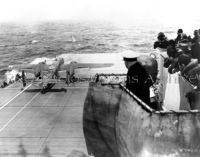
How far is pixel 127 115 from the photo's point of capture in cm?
798

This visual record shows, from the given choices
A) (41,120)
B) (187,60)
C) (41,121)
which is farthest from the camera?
(41,120)

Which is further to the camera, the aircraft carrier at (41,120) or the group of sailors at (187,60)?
the aircraft carrier at (41,120)

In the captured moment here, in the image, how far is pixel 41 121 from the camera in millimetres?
29766

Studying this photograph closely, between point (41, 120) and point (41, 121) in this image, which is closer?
point (41, 121)

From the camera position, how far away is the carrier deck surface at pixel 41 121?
914 inches

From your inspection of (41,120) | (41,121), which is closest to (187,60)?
(41,121)

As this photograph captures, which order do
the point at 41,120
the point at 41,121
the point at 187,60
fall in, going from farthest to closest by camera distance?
the point at 41,120, the point at 41,121, the point at 187,60

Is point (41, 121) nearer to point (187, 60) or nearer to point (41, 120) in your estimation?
point (41, 120)

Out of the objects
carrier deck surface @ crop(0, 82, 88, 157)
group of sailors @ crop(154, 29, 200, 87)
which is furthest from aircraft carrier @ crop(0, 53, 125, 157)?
group of sailors @ crop(154, 29, 200, 87)

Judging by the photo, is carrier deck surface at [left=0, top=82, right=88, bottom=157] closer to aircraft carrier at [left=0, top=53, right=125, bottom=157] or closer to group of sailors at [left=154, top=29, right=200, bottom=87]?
aircraft carrier at [left=0, top=53, right=125, bottom=157]

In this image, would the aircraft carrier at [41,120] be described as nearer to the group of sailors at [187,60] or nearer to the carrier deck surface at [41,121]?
the carrier deck surface at [41,121]

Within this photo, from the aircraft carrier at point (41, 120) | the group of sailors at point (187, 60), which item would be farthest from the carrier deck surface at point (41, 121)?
the group of sailors at point (187, 60)

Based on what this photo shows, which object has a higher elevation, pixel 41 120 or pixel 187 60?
pixel 187 60

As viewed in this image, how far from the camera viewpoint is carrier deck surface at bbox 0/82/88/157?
23.2 meters
